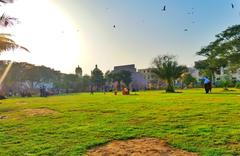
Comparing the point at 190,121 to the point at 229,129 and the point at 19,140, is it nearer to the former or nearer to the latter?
the point at 229,129

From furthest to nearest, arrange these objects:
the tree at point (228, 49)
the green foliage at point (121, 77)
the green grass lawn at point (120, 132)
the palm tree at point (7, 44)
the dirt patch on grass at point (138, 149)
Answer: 1. the green foliage at point (121, 77)
2. the tree at point (228, 49)
3. the palm tree at point (7, 44)
4. the green grass lawn at point (120, 132)
5. the dirt patch on grass at point (138, 149)

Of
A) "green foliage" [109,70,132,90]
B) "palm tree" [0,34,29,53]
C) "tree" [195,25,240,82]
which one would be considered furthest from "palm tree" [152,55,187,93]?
"green foliage" [109,70,132,90]

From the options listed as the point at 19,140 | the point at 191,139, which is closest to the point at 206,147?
the point at 191,139

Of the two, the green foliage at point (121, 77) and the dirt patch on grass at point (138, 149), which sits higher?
the green foliage at point (121, 77)

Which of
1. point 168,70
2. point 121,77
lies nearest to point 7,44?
point 168,70

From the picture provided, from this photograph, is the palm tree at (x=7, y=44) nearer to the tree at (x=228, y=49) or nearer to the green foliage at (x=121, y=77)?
the tree at (x=228, y=49)

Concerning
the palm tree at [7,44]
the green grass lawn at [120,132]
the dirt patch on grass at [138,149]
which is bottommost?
the dirt patch on grass at [138,149]

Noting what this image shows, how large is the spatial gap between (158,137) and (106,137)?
1.42 m

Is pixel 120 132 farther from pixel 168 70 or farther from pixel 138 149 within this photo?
pixel 168 70

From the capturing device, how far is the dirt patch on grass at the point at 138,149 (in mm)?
8273

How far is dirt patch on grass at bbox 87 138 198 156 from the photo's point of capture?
8.27 metres

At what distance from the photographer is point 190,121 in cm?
1202

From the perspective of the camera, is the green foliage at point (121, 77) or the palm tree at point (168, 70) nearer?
the palm tree at point (168, 70)

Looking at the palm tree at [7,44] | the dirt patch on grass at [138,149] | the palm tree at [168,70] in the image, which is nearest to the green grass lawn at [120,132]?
the dirt patch on grass at [138,149]
